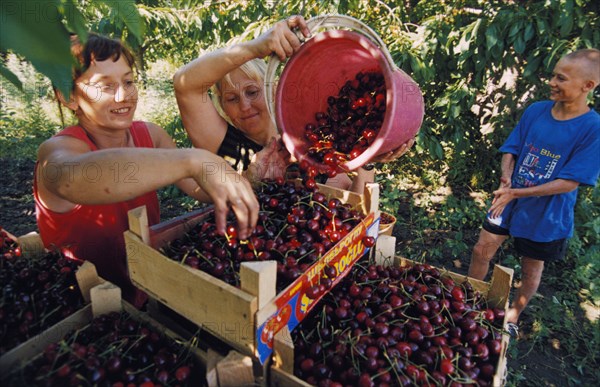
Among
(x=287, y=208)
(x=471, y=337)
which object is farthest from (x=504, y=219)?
(x=287, y=208)

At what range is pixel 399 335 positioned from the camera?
4.02 feet

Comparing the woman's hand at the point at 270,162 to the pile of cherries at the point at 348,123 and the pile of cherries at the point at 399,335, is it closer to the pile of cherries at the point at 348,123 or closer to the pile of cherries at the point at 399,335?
the pile of cherries at the point at 348,123

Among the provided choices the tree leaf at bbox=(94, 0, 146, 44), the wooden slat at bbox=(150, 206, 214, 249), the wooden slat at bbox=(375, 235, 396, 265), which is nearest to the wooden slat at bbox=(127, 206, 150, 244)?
the wooden slat at bbox=(150, 206, 214, 249)

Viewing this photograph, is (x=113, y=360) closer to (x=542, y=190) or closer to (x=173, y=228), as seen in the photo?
(x=173, y=228)

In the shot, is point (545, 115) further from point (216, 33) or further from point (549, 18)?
point (216, 33)

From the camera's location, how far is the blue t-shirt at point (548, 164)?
87.1 inches

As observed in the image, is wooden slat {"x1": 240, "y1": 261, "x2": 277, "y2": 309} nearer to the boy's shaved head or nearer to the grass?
the grass

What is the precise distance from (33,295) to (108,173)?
0.55 m

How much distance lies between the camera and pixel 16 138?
657 cm

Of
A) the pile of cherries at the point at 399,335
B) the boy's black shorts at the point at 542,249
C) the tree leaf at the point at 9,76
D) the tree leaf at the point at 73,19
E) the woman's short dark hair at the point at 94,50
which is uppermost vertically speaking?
the tree leaf at the point at 73,19

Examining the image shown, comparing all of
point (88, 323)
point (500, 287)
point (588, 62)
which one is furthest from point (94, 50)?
point (588, 62)

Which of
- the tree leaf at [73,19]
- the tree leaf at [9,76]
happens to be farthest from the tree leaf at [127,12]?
the tree leaf at [9,76]

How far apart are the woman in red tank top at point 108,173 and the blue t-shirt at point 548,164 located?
82.4 inches

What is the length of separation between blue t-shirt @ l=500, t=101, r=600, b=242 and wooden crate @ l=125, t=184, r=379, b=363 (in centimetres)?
180
